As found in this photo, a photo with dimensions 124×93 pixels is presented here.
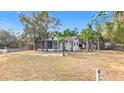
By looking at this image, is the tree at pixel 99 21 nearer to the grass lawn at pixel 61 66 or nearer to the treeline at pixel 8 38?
the grass lawn at pixel 61 66

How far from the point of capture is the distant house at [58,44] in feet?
11.1

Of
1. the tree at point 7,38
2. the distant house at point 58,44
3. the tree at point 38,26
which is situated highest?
the tree at point 38,26

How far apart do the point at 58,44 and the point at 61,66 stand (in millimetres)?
242

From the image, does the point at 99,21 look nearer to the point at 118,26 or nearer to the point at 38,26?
the point at 118,26

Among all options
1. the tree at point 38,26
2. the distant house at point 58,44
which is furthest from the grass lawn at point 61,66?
the tree at point 38,26

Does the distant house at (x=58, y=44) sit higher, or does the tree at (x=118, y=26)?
the tree at (x=118, y=26)

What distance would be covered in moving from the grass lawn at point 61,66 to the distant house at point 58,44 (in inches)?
3.0

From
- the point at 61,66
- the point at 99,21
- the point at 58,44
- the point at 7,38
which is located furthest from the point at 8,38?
the point at 99,21

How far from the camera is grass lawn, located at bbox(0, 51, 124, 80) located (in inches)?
133

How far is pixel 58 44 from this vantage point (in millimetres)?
3385

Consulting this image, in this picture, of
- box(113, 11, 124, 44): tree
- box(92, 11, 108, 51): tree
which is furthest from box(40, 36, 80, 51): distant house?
box(113, 11, 124, 44): tree

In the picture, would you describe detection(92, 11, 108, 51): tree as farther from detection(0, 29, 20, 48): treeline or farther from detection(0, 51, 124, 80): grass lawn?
detection(0, 29, 20, 48): treeline

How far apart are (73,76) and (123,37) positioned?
2.24 feet
